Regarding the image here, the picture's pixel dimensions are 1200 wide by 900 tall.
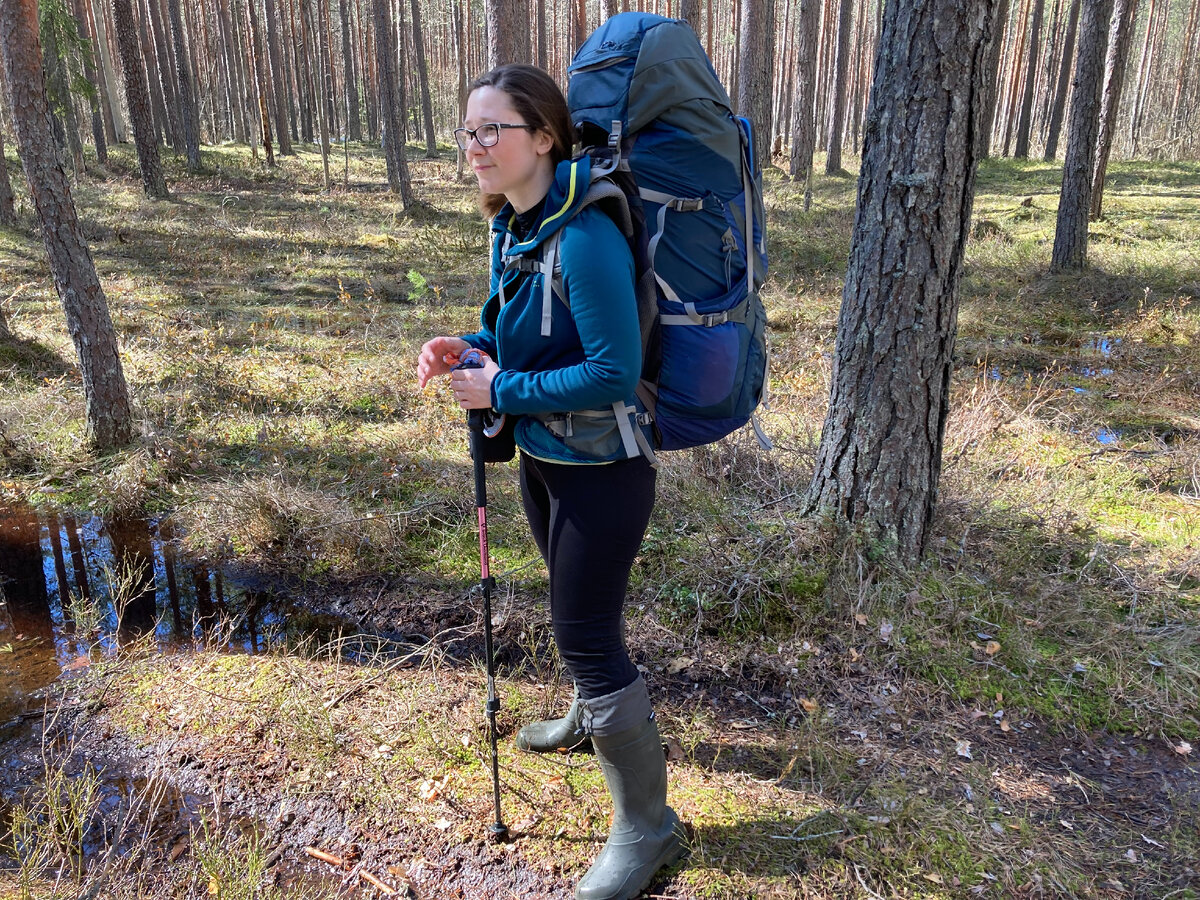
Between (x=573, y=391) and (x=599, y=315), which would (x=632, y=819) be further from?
(x=599, y=315)

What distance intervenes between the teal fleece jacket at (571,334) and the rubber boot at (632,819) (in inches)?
35.7

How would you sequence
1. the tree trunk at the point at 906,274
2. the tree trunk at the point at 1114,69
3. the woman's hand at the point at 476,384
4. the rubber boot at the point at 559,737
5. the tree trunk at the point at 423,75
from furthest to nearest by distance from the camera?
the tree trunk at the point at 423,75
the tree trunk at the point at 1114,69
the tree trunk at the point at 906,274
the rubber boot at the point at 559,737
the woman's hand at the point at 476,384

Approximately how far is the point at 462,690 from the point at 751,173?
243cm

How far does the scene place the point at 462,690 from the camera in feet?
10.8

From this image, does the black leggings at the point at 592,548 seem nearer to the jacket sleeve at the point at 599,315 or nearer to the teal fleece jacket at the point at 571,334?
the teal fleece jacket at the point at 571,334

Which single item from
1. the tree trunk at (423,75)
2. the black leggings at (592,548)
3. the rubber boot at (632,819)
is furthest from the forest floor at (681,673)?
the tree trunk at (423,75)

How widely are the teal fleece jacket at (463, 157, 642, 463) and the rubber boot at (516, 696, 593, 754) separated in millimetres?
1337

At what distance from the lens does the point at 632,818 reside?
230cm

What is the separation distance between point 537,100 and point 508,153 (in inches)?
5.8

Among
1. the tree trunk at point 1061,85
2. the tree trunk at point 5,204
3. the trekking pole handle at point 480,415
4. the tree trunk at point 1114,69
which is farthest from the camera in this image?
the tree trunk at point 1061,85

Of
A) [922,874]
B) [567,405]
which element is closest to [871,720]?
[922,874]

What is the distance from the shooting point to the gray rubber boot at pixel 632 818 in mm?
2223

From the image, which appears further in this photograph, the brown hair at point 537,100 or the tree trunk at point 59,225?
the tree trunk at point 59,225

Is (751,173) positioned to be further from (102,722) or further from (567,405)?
(102,722)
